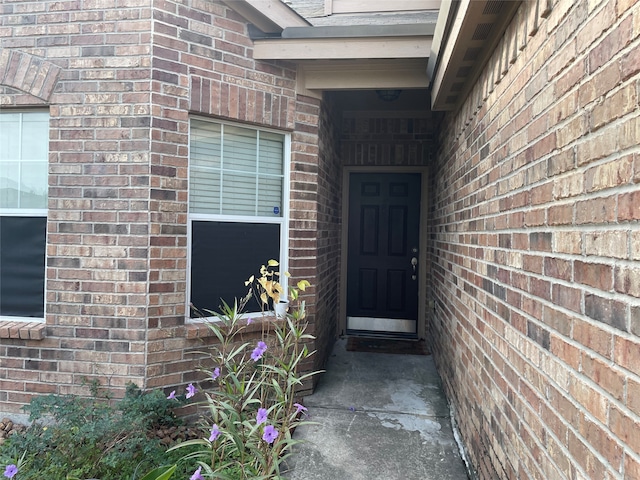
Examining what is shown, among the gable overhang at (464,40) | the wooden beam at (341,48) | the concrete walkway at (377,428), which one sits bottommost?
the concrete walkway at (377,428)

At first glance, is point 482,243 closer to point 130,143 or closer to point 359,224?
point 130,143

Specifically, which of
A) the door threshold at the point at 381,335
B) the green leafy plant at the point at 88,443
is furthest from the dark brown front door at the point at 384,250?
the green leafy plant at the point at 88,443

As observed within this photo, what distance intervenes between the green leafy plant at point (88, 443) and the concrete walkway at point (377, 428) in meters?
0.97

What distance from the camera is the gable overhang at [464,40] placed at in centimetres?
196

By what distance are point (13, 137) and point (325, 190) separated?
2.69 metres

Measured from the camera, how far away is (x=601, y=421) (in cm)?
111

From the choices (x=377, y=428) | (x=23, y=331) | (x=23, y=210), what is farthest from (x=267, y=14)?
(x=377, y=428)

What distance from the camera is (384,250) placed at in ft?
18.2

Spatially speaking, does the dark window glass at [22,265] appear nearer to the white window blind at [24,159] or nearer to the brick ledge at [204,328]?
the white window blind at [24,159]

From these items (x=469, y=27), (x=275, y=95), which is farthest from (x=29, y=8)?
(x=469, y=27)

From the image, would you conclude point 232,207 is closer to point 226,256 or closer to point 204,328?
point 226,256

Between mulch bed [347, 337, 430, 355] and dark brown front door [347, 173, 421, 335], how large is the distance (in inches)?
8.7

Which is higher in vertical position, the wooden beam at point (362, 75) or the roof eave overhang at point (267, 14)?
the roof eave overhang at point (267, 14)

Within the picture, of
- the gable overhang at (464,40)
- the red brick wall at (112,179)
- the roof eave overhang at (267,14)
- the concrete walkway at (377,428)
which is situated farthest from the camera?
the roof eave overhang at (267,14)
